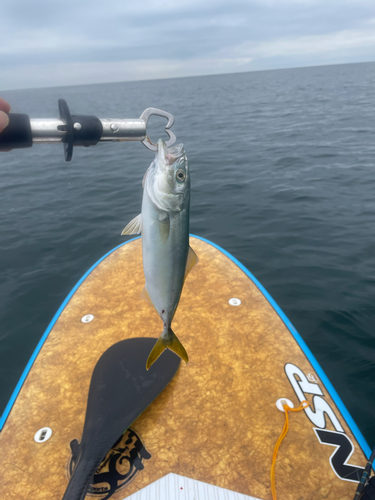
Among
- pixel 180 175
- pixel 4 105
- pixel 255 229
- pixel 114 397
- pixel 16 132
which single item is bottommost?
pixel 255 229

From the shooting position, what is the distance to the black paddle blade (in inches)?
99.1

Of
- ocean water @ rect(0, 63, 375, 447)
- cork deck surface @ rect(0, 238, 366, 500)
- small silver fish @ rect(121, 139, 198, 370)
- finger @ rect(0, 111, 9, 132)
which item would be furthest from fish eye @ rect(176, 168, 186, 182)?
cork deck surface @ rect(0, 238, 366, 500)

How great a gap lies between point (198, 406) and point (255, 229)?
6239 millimetres

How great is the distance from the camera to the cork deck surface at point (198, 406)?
2664 millimetres

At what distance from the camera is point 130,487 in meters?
2.60

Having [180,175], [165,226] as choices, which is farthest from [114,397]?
[180,175]

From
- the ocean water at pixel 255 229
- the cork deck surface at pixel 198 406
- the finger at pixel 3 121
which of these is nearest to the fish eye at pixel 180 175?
the finger at pixel 3 121

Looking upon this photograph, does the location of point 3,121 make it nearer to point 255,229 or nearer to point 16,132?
point 16,132

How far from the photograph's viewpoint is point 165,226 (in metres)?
1.85

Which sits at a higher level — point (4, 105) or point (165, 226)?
point (4, 105)

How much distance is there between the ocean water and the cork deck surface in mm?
1574

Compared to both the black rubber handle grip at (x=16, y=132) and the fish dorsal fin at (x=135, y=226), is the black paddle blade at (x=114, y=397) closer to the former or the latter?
the fish dorsal fin at (x=135, y=226)

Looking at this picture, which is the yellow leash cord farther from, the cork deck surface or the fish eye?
the fish eye

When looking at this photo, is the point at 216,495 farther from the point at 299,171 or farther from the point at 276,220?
the point at 299,171
